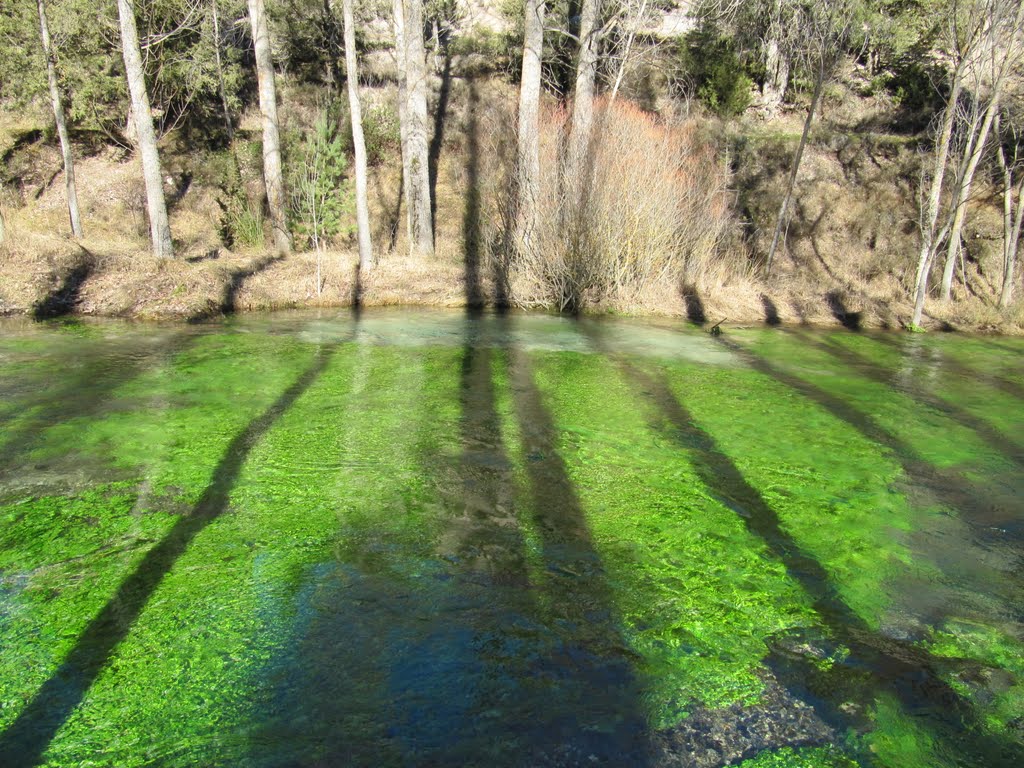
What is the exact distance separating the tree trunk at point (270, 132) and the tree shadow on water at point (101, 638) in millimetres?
12513

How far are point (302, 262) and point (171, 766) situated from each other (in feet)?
45.5

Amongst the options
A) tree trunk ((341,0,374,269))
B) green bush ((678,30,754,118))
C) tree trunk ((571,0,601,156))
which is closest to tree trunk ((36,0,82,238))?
tree trunk ((341,0,374,269))

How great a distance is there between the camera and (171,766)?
254 cm

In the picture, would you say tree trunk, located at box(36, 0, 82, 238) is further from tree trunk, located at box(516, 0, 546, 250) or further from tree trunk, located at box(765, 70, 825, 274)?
tree trunk, located at box(765, 70, 825, 274)

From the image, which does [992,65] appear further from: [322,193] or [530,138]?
[322,193]

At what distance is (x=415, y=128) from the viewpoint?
1694 cm

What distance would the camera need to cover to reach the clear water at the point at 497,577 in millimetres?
2811

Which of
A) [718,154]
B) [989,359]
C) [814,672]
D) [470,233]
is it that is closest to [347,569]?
[814,672]

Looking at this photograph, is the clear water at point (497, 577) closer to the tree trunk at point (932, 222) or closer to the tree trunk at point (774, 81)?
the tree trunk at point (932, 222)

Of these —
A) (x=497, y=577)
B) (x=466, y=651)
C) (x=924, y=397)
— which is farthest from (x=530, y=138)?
(x=466, y=651)

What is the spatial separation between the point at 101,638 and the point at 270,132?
15666mm

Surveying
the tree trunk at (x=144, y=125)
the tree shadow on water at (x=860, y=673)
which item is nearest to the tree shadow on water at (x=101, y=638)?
the tree shadow on water at (x=860, y=673)

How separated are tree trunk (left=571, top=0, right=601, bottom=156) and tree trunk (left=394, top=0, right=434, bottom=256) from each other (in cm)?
365

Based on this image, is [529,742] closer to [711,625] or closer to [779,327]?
[711,625]
